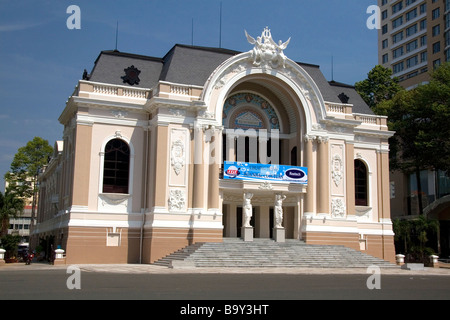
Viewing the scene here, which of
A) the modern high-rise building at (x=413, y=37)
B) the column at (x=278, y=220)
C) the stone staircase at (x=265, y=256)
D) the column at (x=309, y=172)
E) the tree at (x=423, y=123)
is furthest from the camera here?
the modern high-rise building at (x=413, y=37)

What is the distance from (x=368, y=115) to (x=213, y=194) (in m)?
15.5

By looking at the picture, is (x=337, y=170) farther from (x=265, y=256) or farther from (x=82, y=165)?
(x=82, y=165)

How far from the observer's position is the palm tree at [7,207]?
187ft

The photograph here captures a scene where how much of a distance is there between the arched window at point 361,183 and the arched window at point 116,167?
17.8 meters

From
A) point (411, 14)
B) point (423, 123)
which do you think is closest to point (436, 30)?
point (411, 14)

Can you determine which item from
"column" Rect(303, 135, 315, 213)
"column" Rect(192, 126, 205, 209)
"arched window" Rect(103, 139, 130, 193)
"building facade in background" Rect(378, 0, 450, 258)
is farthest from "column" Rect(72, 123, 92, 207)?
"building facade in background" Rect(378, 0, 450, 258)

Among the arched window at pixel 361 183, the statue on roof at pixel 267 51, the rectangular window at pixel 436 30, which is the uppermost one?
the rectangular window at pixel 436 30

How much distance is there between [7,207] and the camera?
5756 centimetres

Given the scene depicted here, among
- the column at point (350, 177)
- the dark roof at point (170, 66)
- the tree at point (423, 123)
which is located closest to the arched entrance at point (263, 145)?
the dark roof at point (170, 66)

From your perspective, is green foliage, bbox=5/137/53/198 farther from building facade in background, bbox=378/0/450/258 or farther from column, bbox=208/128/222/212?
building facade in background, bbox=378/0/450/258

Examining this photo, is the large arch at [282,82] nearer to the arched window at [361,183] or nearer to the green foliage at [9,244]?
the arched window at [361,183]

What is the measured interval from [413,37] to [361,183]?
143ft

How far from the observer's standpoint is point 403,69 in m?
80.8
